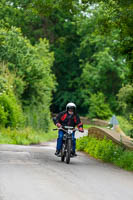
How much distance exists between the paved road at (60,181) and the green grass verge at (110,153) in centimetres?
44

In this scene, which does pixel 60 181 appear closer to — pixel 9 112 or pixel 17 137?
pixel 17 137

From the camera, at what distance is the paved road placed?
8.56 metres

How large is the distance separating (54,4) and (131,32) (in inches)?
112

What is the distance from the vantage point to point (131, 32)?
55.5 feet

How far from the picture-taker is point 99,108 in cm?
6197

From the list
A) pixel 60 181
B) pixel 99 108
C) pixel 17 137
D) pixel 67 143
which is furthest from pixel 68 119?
pixel 99 108

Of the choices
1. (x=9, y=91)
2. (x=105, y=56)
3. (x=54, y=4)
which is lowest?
(x=9, y=91)

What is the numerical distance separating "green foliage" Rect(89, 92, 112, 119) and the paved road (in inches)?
1891

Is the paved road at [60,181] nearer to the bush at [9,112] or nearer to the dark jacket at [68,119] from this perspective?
the dark jacket at [68,119]

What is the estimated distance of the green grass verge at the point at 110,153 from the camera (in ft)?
45.5

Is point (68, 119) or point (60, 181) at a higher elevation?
point (68, 119)

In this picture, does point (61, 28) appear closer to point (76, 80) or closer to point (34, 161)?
point (76, 80)

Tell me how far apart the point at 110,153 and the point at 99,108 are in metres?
46.6

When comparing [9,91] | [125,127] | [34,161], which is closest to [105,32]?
[34,161]
